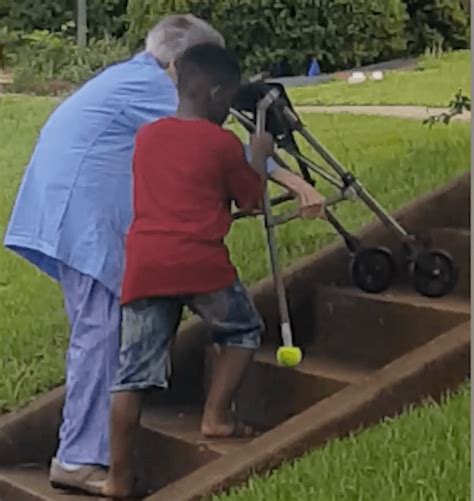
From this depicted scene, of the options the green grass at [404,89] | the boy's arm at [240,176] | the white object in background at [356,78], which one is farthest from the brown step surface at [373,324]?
the white object in background at [356,78]

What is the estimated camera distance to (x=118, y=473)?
17.4 feet

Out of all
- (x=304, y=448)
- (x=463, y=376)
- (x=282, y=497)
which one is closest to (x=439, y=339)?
(x=463, y=376)

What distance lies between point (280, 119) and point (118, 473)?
55.1 inches

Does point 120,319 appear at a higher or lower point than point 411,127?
higher

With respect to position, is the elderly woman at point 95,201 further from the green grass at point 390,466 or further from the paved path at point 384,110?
the paved path at point 384,110

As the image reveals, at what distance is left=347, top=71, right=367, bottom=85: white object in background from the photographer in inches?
431

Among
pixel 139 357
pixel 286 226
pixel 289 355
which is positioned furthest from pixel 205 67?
pixel 286 226

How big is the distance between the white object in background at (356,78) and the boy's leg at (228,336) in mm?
5745

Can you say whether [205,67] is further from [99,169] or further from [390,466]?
[390,466]

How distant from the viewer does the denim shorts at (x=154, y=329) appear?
16.9ft

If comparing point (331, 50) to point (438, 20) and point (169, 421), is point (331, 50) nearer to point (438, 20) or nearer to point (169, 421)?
point (438, 20)

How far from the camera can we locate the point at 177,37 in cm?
527

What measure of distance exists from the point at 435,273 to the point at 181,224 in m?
1.22

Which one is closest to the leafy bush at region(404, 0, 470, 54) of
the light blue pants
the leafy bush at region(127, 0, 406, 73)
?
the leafy bush at region(127, 0, 406, 73)
